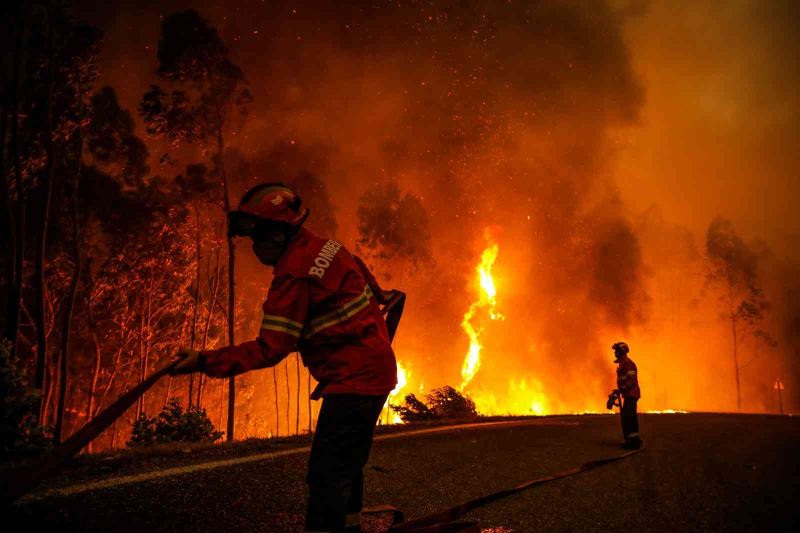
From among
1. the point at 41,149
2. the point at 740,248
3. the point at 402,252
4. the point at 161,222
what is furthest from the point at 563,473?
the point at 740,248

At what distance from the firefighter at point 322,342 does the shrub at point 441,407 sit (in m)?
11.6

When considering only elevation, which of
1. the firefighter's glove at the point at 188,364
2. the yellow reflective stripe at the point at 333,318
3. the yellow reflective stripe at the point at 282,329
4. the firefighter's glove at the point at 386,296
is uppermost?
the firefighter's glove at the point at 386,296

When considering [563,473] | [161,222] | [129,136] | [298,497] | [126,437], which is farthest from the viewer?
[126,437]

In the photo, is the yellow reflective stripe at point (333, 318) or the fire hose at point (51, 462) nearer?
the fire hose at point (51, 462)

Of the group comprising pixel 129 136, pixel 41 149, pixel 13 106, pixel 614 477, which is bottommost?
pixel 614 477

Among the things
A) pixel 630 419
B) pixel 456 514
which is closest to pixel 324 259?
pixel 456 514

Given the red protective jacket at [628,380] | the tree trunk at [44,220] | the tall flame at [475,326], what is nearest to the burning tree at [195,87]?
the tree trunk at [44,220]

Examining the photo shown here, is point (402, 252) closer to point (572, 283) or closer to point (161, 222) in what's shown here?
point (161, 222)

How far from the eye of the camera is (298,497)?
4367 millimetres

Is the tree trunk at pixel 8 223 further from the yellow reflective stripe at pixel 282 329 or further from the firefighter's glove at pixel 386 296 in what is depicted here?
the yellow reflective stripe at pixel 282 329

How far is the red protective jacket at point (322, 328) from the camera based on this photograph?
7.86 ft

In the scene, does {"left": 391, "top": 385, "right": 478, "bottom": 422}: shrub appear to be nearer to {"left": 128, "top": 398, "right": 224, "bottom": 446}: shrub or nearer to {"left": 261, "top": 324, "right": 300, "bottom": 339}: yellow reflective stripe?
{"left": 128, "top": 398, "right": 224, "bottom": 446}: shrub

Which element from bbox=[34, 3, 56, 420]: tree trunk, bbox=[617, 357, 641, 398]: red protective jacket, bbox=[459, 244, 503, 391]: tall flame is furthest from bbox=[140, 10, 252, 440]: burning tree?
bbox=[459, 244, 503, 391]: tall flame

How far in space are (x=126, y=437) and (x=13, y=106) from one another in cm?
3738
